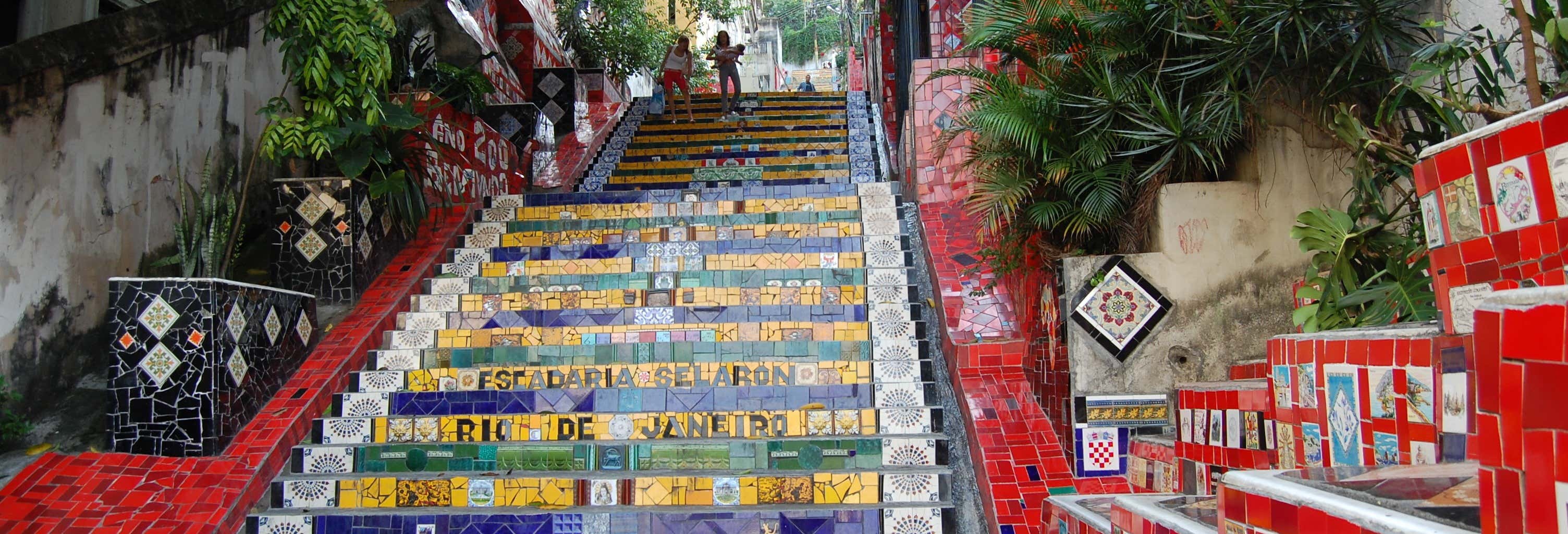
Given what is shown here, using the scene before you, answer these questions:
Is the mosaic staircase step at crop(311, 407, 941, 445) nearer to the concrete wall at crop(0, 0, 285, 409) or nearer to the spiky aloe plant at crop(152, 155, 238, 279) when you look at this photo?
the spiky aloe plant at crop(152, 155, 238, 279)

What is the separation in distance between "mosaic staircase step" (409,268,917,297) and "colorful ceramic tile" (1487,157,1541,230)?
3631mm

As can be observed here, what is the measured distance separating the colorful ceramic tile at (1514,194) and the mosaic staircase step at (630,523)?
246 cm

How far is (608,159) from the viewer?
397 inches

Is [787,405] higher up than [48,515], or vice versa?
[787,405]

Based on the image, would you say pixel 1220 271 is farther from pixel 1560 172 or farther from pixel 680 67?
pixel 680 67

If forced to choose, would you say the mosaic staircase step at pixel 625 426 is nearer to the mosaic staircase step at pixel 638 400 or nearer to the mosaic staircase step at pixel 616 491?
the mosaic staircase step at pixel 638 400

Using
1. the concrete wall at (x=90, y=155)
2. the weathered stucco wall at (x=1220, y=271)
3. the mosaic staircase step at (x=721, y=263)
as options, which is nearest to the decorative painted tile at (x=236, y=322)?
the concrete wall at (x=90, y=155)

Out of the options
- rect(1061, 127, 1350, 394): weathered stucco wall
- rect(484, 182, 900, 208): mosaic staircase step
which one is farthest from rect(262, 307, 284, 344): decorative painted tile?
rect(1061, 127, 1350, 394): weathered stucco wall

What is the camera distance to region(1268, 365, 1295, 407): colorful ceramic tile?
2.80 metres

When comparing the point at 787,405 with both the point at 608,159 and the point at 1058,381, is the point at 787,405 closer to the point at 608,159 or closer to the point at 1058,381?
the point at 1058,381

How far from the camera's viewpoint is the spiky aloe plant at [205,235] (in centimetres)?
478

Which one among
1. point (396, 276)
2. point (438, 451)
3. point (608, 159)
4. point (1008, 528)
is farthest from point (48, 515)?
point (608, 159)

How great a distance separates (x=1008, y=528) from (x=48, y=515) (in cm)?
363

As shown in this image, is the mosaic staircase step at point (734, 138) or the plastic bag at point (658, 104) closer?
the mosaic staircase step at point (734, 138)
